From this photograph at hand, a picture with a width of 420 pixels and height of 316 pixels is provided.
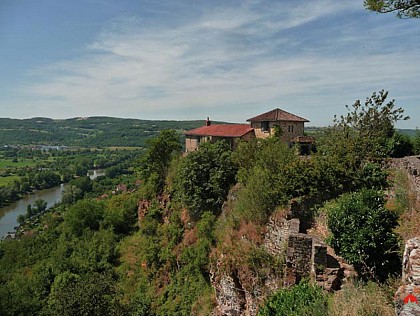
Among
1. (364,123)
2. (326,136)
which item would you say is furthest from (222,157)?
(364,123)

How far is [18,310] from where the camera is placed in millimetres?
21016

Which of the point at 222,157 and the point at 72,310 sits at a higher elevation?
the point at 222,157

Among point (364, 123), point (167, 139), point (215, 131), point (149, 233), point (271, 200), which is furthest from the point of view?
point (215, 131)

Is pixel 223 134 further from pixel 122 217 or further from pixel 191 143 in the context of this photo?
pixel 122 217

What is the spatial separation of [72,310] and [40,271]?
43.0 ft

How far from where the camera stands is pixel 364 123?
18.6m

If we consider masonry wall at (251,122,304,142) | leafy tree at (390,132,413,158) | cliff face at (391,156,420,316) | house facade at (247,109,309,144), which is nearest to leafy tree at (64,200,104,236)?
house facade at (247,109,309,144)

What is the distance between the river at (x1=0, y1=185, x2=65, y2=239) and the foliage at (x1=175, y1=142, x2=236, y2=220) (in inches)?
2169

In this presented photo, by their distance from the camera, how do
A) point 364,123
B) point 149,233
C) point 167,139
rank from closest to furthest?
point 364,123 < point 149,233 < point 167,139

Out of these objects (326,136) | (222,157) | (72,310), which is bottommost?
(72,310)

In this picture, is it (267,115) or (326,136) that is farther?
(267,115)

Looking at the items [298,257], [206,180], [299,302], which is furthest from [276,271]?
[206,180]

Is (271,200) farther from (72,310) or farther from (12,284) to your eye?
(12,284)

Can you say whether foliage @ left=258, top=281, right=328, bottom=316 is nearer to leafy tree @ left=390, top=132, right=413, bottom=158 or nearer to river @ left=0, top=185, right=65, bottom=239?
leafy tree @ left=390, top=132, right=413, bottom=158
